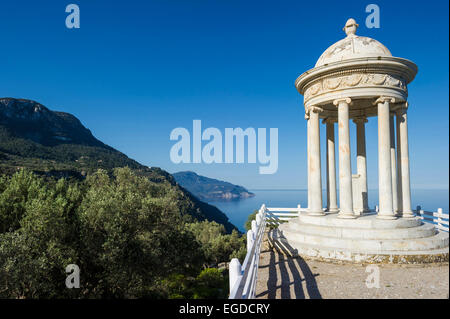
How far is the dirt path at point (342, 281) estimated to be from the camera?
24.8 ft

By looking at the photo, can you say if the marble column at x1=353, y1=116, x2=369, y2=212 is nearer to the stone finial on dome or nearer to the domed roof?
the domed roof

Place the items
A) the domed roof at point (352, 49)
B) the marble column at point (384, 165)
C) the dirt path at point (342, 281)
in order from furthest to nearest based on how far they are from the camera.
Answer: the domed roof at point (352, 49) → the marble column at point (384, 165) → the dirt path at point (342, 281)

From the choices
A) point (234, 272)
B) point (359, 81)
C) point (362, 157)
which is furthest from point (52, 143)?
point (234, 272)

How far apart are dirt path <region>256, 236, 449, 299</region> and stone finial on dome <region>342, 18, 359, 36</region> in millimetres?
12866

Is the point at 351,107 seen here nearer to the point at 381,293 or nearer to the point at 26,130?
the point at 381,293

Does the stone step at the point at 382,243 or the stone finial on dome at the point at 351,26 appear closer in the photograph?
the stone step at the point at 382,243

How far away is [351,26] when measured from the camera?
15.4 m

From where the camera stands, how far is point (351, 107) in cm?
1716

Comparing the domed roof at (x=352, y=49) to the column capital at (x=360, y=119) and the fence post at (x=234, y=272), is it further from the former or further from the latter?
the fence post at (x=234, y=272)

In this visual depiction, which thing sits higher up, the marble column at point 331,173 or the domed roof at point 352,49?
the domed roof at point 352,49

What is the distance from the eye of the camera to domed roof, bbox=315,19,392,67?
45.3 ft

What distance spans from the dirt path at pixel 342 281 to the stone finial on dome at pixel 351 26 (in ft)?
42.2

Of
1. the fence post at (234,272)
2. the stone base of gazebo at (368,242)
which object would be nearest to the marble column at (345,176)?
the stone base of gazebo at (368,242)

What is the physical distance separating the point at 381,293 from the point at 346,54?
38.2ft
